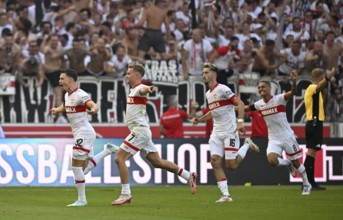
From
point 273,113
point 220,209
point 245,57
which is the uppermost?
point 245,57

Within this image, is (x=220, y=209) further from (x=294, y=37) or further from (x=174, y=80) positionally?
(x=294, y=37)

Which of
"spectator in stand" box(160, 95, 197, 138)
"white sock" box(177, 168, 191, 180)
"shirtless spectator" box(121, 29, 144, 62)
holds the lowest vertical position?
"white sock" box(177, 168, 191, 180)

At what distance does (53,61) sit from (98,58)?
4.03 ft

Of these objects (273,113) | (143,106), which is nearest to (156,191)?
(273,113)

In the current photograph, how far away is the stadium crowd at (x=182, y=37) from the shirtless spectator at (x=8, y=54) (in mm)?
26

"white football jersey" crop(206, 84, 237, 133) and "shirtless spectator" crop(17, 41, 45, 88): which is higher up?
"shirtless spectator" crop(17, 41, 45, 88)

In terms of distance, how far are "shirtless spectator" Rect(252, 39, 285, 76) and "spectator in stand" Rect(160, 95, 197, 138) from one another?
9.60 feet

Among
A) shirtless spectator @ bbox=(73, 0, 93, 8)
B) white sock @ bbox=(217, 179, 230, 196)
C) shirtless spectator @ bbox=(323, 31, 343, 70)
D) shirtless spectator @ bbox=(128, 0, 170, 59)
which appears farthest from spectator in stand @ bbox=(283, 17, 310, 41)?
white sock @ bbox=(217, 179, 230, 196)

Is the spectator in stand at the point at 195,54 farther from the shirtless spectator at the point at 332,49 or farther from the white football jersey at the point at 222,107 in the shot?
the white football jersey at the point at 222,107

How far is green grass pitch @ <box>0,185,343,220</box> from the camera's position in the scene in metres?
14.7

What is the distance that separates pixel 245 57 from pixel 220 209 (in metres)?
11.7

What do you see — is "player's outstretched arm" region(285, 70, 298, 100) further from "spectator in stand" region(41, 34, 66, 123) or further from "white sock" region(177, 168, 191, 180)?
"spectator in stand" region(41, 34, 66, 123)

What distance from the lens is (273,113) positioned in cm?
2019

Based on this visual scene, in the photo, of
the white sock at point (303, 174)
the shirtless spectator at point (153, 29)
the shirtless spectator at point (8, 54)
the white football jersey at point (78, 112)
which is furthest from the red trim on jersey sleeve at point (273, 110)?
the shirtless spectator at point (8, 54)
